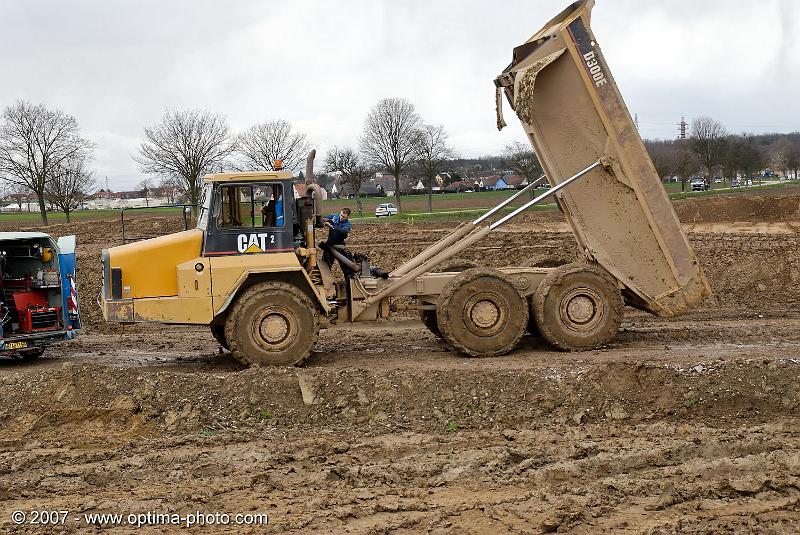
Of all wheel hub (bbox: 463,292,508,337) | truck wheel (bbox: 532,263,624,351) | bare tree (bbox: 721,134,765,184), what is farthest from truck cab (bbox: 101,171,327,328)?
bare tree (bbox: 721,134,765,184)

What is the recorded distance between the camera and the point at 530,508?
649 cm

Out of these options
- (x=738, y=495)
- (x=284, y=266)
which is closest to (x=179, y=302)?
(x=284, y=266)

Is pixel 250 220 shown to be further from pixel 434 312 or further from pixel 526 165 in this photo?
pixel 526 165

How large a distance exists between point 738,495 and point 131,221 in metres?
30.8

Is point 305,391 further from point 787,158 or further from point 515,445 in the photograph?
point 787,158

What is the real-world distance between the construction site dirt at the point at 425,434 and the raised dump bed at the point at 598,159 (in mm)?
1005

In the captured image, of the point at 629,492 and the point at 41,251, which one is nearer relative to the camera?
the point at 629,492

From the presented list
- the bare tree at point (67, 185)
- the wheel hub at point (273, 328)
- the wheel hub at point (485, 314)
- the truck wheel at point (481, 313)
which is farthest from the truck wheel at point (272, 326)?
the bare tree at point (67, 185)

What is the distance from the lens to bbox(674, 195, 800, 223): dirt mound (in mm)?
30203

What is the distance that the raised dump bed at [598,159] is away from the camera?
1109 centimetres

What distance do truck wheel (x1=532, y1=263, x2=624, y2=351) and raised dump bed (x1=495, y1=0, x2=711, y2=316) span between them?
34cm

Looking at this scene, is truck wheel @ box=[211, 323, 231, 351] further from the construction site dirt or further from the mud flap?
the mud flap

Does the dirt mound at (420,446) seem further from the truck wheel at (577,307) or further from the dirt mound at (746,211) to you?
the dirt mound at (746,211)

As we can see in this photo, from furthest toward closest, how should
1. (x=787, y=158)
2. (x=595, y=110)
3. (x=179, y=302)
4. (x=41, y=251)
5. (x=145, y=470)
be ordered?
(x=787, y=158) → (x=41, y=251) → (x=595, y=110) → (x=179, y=302) → (x=145, y=470)
